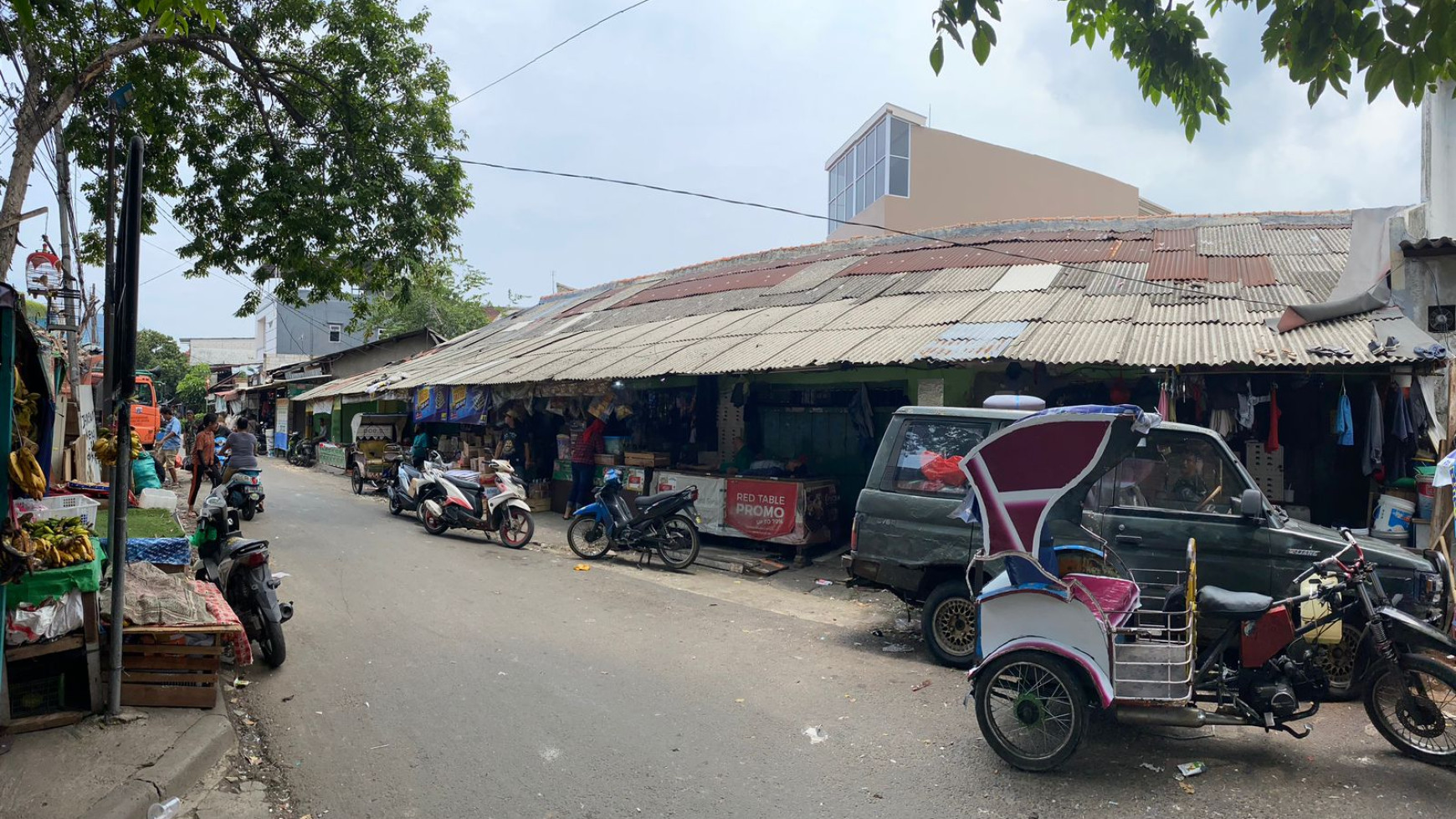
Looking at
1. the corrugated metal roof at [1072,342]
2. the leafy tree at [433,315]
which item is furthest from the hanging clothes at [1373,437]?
the leafy tree at [433,315]

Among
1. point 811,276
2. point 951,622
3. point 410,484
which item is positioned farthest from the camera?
point 811,276

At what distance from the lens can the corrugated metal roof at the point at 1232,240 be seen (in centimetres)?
1184

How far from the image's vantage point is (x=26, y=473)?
13.1 feet

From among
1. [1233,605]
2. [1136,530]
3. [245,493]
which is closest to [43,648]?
[1233,605]

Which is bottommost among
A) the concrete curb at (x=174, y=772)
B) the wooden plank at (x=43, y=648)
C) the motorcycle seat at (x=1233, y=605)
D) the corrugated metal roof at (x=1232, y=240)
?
the concrete curb at (x=174, y=772)

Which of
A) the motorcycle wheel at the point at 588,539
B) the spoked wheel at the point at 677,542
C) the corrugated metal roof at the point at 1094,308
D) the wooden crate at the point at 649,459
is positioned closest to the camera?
the corrugated metal roof at the point at 1094,308

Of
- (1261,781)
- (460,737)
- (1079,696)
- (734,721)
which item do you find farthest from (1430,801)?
(460,737)

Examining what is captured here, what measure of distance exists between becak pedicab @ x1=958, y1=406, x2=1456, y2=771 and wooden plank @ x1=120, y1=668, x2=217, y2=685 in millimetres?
4511

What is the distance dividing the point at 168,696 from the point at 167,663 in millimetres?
189

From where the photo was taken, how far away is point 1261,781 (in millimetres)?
4184

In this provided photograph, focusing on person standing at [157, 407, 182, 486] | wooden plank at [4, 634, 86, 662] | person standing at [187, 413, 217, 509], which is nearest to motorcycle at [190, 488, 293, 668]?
wooden plank at [4, 634, 86, 662]

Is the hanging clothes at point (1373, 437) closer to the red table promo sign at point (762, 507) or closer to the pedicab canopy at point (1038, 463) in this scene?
the pedicab canopy at point (1038, 463)

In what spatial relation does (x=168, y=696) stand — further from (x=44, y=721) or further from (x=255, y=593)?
(x=255, y=593)

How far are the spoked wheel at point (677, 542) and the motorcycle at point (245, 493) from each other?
4897 millimetres
